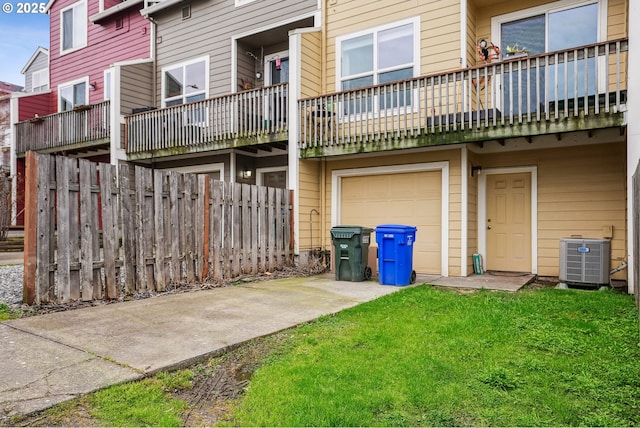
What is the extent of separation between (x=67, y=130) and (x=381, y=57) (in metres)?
10.4

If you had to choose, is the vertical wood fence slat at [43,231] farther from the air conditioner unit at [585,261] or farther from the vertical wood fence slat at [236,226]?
the air conditioner unit at [585,261]

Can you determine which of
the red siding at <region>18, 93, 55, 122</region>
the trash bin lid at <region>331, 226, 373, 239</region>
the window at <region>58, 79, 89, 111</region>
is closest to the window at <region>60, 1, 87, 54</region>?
the window at <region>58, 79, 89, 111</region>

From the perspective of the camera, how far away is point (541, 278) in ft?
27.2

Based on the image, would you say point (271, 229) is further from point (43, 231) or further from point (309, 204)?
point (43, 231)

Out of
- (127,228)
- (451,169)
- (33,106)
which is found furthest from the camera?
(33,106)

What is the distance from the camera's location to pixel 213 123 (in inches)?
417

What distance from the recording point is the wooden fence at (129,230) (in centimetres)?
500

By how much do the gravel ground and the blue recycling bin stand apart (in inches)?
209

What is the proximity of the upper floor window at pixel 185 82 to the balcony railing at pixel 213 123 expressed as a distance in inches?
53.6

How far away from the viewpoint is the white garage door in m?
8.74

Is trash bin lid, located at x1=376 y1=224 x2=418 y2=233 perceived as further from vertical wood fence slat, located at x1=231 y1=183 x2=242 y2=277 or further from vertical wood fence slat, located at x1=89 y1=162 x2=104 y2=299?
vertical wood fence slat, located at x1=89 y1=162 x2=104 y2=299

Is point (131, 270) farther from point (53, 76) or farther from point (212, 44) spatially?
point (53, 76)

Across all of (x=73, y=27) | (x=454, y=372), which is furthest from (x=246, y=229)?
(x=73, y=27)

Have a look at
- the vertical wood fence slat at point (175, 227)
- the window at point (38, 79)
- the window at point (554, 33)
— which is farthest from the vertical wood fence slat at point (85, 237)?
the window at point (38, 79)
